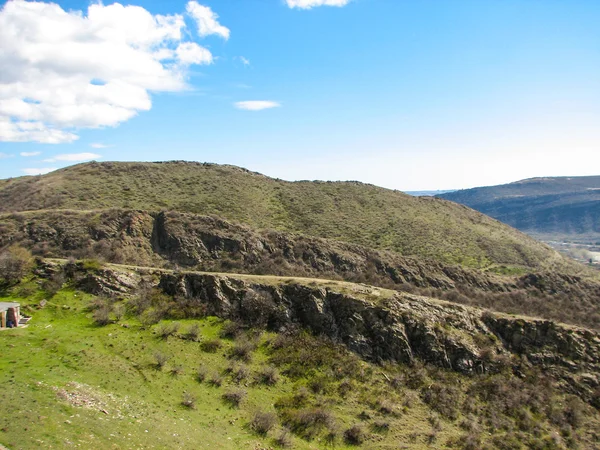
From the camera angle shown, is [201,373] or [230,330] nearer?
[201,373]

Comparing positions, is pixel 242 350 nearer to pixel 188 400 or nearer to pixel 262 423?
pixel 188 400

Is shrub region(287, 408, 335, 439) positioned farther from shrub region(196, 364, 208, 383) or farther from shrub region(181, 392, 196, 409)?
shrub region(196, 364, 208, 383)

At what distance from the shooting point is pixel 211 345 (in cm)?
3141

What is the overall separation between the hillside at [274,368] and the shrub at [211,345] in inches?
4.3

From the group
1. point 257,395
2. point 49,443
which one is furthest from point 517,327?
point 49,443

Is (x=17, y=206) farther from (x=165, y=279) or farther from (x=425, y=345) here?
(x=425, y=345)

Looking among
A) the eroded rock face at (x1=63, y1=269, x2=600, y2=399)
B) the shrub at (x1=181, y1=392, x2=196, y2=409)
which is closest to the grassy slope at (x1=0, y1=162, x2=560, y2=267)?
the eroded rock face at (x1=63, y1=269, x2=600, y2=399)

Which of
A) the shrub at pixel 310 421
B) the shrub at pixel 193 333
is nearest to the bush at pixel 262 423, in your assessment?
the shrub at pixel 310 421

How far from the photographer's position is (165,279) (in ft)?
124

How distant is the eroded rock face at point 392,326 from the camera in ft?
116

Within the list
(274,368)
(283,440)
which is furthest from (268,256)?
(283,440)

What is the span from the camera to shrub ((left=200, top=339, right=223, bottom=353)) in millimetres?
31062

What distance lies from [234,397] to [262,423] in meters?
3.25

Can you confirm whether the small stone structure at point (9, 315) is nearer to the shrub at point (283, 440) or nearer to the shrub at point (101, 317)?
the shrub at point (101, 317)
